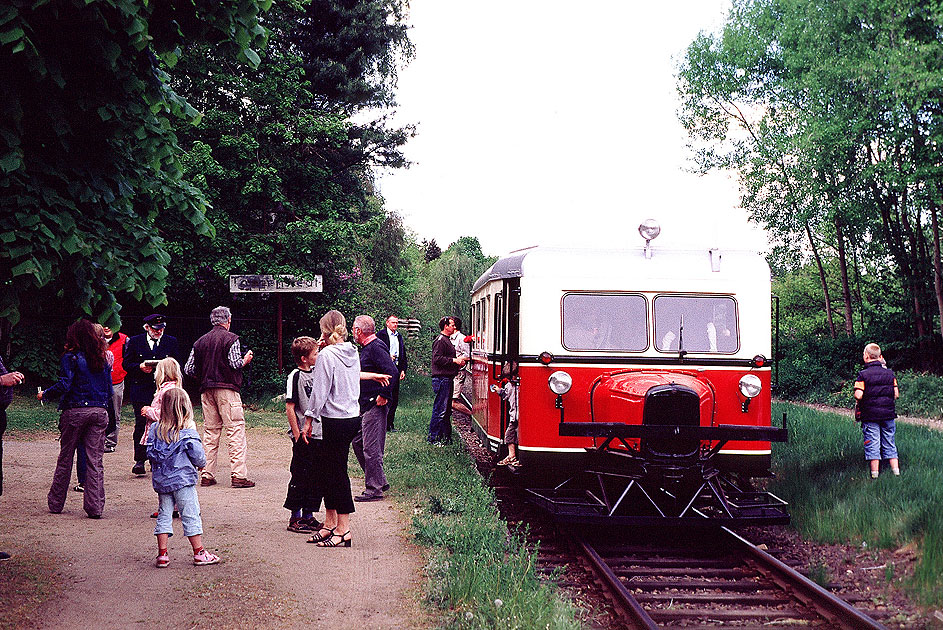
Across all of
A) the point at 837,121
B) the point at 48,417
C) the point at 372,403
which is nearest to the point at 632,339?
the point at 372,403

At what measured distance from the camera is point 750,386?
31.7 feet

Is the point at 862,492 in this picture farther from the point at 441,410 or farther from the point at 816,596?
the point at 441,410

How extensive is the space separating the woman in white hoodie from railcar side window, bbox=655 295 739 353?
3.57 metres

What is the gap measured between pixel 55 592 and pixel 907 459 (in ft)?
33.3

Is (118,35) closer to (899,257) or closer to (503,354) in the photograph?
(503,354)

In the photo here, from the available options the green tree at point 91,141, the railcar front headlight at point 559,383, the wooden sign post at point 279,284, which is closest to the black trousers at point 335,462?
the green tree at point 91,141

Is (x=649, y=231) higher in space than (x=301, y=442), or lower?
higher

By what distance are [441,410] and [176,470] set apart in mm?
8308

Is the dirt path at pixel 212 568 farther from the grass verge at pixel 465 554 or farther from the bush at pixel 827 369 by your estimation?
the bush at pixel 827 369

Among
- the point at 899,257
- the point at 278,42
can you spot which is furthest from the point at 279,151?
the point at 899,257

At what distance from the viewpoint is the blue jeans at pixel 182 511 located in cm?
725

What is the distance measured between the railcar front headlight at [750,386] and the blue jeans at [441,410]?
641 cm

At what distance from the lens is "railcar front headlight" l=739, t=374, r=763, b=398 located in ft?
31.6

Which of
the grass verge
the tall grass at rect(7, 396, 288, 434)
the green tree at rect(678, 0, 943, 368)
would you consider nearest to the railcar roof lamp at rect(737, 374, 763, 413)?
the grass verge
